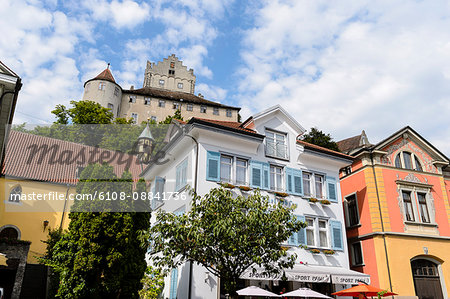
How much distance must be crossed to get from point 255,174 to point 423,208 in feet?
41.0

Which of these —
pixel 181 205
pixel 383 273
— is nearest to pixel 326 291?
pixel 383 273

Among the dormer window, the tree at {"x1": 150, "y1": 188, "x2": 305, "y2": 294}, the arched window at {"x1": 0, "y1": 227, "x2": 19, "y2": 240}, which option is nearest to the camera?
the tree at {"x1": 150, "y1": 188, "x2": 305, "y2": 294}

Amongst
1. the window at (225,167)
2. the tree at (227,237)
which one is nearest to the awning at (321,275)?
the tree at (227,237)

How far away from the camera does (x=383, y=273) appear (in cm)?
2106

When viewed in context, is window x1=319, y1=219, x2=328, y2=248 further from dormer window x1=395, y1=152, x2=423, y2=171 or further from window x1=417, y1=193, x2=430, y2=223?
window x1=417, y1=193, x2=430, y2=223

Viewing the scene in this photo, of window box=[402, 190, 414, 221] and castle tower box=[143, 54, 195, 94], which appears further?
castle tower box=[143, 54, 195, 94]

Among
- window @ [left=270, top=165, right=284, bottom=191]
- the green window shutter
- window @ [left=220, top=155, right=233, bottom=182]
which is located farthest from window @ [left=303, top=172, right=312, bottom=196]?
window @ [left=220, top=155, right=233, bottom=182]

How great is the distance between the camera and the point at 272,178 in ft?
68.0

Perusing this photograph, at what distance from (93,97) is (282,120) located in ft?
156

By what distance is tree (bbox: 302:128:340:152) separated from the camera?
31.6 meters

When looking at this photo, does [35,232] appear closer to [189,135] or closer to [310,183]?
[189,135]

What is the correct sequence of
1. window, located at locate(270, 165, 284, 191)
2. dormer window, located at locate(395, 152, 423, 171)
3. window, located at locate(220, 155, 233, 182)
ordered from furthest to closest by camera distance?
dormer window, located at locate(395, 152, 423, 171) < window, located at locate(270, 165, 284, 191) < window, located at locate(220, 155, 233, 182)

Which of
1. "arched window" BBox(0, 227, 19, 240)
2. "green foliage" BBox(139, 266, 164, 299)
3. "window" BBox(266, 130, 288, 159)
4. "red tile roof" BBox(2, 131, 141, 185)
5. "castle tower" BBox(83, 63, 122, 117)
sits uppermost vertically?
"castle tower" BBox(83, 63, 122, 117)

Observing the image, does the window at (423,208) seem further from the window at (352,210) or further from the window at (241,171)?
the window at (241,171)
